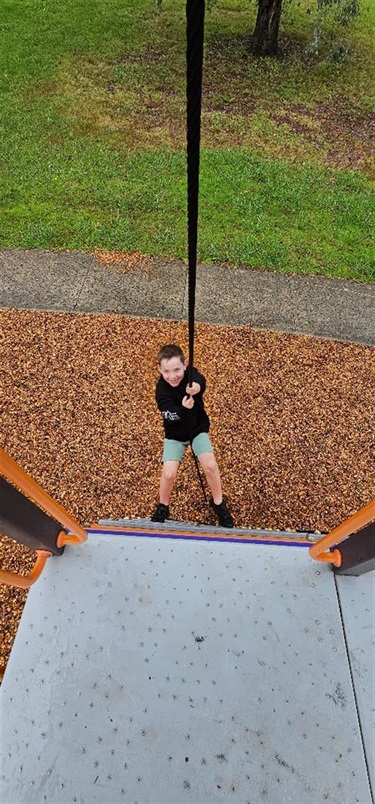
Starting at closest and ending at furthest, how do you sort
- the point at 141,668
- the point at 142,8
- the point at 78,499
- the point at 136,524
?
the point at 141,668
the point at 136,524
the point at 78,499
the point at 142,8

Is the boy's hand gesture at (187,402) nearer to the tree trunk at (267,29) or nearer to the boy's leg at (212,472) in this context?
the boy's leg at (212,472)

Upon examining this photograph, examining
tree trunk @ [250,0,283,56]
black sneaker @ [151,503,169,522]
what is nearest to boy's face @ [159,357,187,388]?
black sneaker @ [151,503,169,522]

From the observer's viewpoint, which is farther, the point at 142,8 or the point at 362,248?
the point at 142,8

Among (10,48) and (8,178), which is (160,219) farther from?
(10,48)

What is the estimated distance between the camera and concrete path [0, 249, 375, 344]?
618cm

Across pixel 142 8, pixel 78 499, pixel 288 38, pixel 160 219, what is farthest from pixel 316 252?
pixel 142 8

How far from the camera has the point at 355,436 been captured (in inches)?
202

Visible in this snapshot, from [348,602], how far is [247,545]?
65 centimetres

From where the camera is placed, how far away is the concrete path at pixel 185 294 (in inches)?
243

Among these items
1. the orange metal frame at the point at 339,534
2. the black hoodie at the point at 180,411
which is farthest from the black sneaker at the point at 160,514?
the orange metal frame at the point at 339,534

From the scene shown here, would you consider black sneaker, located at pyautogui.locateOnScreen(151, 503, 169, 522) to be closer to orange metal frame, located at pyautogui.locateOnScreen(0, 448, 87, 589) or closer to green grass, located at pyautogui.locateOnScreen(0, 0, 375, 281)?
orange metal frame, located at pyautogui.locateOnScreen(0, 448, 87, 589)

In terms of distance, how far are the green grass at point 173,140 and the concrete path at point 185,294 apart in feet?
0.93

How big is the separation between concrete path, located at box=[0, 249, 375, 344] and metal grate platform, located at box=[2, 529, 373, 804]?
3552 mm

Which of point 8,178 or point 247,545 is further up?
point 8,178
